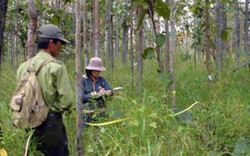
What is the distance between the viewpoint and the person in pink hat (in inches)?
159

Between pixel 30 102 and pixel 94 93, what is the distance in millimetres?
1152

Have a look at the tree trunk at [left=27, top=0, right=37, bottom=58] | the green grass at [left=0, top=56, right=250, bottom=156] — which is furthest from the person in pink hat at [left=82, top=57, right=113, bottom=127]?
the tree trunk at [left=27, top=0, right=37, bottom=58]

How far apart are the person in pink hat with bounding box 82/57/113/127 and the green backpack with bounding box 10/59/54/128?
0.86 m

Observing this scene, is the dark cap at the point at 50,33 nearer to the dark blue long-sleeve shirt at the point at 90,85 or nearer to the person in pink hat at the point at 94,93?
the person in pink hat at the point at 94,93

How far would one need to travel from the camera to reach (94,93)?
4.13 meters

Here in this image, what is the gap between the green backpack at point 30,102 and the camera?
3.05m

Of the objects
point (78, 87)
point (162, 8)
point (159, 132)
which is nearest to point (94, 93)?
point (78, 87)

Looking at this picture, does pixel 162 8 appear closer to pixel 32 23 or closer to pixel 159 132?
pixel 32 23

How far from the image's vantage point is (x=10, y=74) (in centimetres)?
593

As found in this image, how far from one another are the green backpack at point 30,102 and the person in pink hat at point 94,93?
0.86 m

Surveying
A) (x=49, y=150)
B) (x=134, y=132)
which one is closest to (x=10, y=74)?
(x=49, y=150)

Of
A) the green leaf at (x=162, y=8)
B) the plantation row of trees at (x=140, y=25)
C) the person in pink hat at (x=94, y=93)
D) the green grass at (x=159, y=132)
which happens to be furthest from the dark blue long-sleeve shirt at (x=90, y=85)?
the green leaf at (x=162, y=8)

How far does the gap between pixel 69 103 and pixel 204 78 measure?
413cm

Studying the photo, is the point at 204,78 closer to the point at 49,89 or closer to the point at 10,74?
the point at 10,74
